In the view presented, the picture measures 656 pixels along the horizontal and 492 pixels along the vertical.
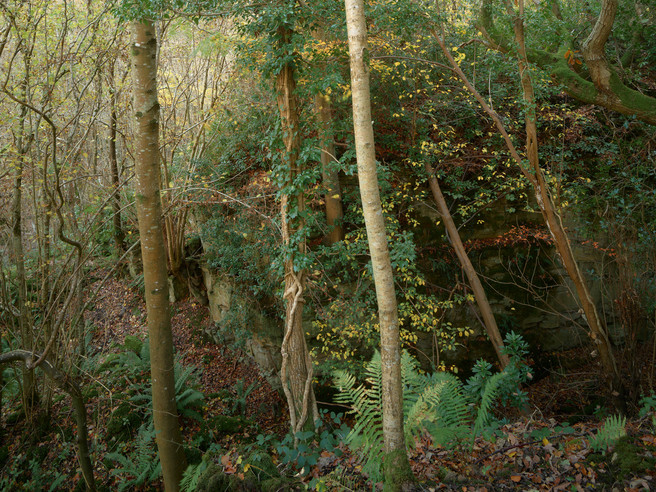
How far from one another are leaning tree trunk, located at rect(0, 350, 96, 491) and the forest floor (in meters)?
0.32

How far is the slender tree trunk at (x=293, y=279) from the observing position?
17.2 feet

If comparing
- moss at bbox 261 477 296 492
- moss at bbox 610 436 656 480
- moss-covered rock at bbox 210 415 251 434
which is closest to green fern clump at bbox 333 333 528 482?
moss at bbox 261 477 296 492

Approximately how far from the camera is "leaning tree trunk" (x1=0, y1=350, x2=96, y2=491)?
435 centimetres

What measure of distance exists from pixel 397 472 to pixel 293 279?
294cm

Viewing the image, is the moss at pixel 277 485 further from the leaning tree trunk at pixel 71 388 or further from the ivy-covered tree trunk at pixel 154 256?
the leaning tree trunk at pixel 71 388

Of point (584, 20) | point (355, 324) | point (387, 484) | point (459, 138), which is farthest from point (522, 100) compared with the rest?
point (584, 20)

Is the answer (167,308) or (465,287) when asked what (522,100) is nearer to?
(465,287)

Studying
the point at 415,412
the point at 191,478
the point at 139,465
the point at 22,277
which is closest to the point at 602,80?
the point at 415,412

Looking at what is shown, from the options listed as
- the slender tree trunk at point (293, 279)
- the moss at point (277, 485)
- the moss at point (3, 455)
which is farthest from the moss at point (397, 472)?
the moss at point (3, 455)

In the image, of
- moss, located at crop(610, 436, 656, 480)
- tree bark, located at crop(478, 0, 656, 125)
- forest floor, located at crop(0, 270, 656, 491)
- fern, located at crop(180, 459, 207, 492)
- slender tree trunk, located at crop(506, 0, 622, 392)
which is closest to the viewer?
moss, located at crop(610, 436, 656, 480)

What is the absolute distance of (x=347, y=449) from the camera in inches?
159

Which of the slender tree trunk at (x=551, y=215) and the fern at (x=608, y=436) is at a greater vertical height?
the slender tree trunk at (x=551, y=215)

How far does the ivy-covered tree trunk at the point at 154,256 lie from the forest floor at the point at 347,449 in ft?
2.20

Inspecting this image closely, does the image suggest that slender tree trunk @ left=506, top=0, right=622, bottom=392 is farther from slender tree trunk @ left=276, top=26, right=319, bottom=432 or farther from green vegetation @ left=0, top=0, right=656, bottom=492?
slender tree trunk @ left=276, top=26, right=319, bottom=432
